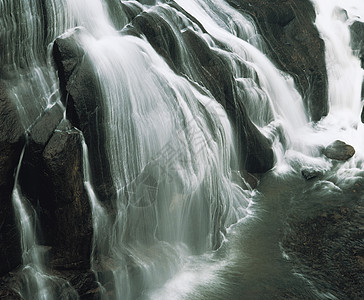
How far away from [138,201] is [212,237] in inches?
90.0

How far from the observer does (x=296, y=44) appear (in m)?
17.1

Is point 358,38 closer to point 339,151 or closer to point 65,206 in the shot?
point 339,151

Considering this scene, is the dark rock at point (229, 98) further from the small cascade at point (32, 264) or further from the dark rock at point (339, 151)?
the small cascade at point (32, 264)

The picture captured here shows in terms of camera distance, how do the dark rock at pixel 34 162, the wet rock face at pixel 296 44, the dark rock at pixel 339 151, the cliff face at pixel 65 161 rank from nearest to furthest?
the cliff face at pixel 65 161
the dark rock at pixel 34 162
the dark rock at pixel 339 151
the wet rock face at pixel 296 44

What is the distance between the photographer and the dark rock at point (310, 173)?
12977mm

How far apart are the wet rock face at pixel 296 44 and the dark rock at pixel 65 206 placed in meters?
10.7

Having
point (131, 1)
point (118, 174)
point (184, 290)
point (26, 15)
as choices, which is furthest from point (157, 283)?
point (131, 1)

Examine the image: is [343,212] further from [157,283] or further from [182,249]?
[157,283]

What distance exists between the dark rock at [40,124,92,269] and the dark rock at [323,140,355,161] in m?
9.34

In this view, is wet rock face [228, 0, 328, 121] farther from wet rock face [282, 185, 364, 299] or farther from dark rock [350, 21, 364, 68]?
wet rock face [282, 185, 364, 299]

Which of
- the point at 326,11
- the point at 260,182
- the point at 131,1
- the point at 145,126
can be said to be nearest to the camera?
the point at 145,126

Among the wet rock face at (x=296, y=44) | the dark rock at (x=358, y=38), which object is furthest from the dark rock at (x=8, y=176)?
the dark rock at (x=358, y=38)

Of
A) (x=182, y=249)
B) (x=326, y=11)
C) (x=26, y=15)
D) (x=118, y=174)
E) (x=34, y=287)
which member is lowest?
(x=182, y=249)

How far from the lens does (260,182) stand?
12680 millimetres
